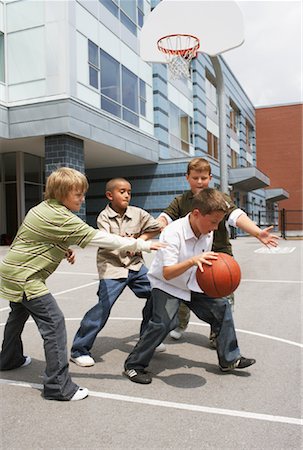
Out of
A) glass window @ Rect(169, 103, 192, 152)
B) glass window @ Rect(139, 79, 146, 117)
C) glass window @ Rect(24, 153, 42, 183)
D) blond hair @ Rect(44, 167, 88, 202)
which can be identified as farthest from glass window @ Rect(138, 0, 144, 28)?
blond hair @ Rect(44, 167, 88, 202)

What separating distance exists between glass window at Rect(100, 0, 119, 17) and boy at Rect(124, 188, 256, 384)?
731 inches

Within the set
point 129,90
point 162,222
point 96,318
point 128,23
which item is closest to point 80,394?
point 96,318

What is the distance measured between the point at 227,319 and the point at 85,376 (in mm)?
1374

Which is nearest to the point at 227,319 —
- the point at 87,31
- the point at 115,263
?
the point at 115,263

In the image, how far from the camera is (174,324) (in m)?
3.79

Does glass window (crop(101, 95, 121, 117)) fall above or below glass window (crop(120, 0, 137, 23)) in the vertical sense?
below

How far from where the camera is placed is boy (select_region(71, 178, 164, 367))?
164 inches

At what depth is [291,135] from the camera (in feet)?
170

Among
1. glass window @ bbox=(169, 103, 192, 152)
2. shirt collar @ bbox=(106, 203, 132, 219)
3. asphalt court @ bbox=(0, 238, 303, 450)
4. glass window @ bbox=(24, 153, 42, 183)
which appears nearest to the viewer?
asphalt court @ bbox=(0, 238, 303, 450)

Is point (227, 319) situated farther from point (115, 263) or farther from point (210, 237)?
point (115, 263)

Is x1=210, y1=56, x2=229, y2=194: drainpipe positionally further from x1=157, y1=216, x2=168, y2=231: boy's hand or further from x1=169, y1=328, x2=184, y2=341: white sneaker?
x1=157, y1=216, x2=168, y2=231: boy's hand

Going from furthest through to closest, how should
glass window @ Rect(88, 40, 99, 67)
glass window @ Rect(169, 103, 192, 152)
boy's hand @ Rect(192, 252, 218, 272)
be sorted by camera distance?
glass window @ Rect(169, 103, 192, 152) < glass window @ Rect(88, 40, 99, 67) < boy's hand @ Rect(192, 252, 218, 272)

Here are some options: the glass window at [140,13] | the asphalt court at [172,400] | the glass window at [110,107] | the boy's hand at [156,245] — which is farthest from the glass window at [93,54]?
the boy's hand at [156,245]

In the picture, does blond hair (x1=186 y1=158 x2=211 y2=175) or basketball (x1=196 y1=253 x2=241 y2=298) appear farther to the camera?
blond hair (x1=186 y1=158 x2=211 y2=175)
